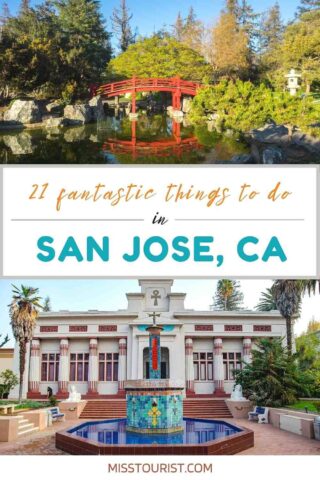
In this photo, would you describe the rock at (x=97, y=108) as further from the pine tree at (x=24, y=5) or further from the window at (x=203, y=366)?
the window at (x=203, y=366)

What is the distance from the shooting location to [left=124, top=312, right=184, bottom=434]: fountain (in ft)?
48.5

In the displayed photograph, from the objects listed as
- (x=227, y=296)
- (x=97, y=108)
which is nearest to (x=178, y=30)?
(x=97, y=108)

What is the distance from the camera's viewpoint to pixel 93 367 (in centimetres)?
2491

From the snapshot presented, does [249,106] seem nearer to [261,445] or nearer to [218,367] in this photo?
[261,445]

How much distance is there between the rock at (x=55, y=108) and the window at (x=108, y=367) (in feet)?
39.1

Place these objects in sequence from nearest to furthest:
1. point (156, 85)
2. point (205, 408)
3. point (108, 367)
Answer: point (156, 85)
point (205, 408)
point (108, 367)

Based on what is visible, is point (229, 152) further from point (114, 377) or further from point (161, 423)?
point (114, 377)

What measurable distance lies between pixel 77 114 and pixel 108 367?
12.2 metres

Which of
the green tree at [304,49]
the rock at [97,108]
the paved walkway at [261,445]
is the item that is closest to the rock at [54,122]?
the rock at [97,108]

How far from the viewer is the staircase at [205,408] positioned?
21.2 meters

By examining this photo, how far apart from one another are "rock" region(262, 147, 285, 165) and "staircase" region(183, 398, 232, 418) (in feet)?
31.4

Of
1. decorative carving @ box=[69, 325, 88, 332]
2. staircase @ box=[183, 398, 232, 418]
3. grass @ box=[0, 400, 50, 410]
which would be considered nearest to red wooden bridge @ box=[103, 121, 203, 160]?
grass @ box=[0, 400, 50, 410]

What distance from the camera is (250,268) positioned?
14.2m
